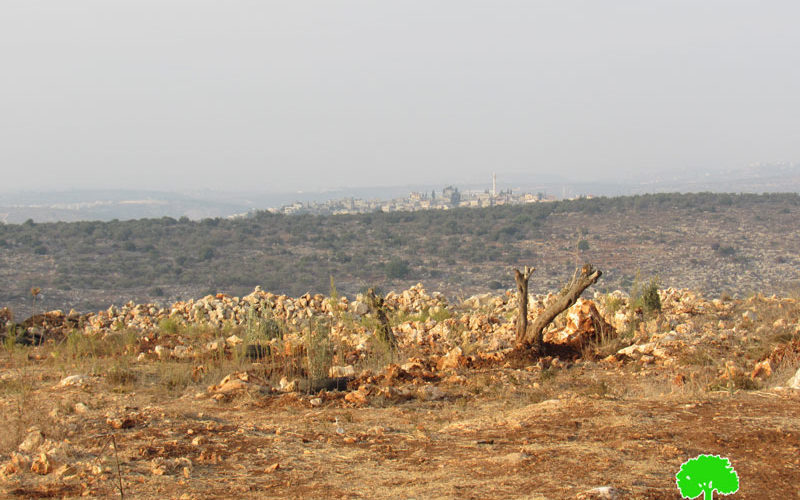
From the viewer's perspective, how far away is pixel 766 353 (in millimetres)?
7121

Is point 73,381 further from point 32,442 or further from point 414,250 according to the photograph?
point 414,250

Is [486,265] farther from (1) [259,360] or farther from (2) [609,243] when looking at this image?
(1) [259,360]

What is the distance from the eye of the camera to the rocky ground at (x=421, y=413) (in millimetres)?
3736

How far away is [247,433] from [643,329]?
20.7ft

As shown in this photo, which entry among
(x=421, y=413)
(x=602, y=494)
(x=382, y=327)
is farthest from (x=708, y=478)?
(x=382, y=327)

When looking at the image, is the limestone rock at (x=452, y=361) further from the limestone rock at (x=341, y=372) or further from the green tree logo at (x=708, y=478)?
the green tree logo at (x=708, y=478)

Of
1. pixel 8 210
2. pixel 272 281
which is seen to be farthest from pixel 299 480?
pixel 8 210

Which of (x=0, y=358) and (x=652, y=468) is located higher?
(x=652, y=468)

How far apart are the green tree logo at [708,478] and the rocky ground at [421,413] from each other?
82.9 inches

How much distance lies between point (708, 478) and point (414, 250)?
102 ft

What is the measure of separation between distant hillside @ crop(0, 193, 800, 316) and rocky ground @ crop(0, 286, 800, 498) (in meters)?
14.4

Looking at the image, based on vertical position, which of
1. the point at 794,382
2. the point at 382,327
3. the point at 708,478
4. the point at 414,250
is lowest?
the point at 414,250

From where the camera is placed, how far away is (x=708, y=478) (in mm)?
1252

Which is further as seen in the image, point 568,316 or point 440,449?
point 568,316
